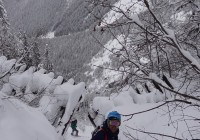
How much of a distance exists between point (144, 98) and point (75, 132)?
15.9 m

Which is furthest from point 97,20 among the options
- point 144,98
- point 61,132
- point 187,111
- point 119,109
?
point 61,132

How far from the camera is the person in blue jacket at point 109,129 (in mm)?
5006

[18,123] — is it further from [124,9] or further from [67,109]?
[67,109]

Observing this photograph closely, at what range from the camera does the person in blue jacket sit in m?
5.01

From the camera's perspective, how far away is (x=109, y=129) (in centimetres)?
507

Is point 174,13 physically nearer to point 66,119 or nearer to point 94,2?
point 94,2

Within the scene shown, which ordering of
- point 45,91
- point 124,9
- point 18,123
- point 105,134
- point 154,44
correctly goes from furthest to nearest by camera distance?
point 45,91 → point 18,123 → point 105,134 → point 154,44 → point 124,9

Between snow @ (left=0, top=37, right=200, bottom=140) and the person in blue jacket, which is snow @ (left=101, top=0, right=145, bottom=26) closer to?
snow @ (left=0, top=37, right=200, bottom=140)

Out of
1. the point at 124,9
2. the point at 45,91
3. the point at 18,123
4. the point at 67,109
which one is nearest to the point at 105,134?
the point at 18,123

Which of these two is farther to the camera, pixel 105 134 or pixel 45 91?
pixel 45 91

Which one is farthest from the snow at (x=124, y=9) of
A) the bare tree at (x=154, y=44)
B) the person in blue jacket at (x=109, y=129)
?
the person in blue jacket at (x=109, y=129)

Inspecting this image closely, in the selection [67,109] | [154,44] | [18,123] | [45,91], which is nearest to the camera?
[154,44]

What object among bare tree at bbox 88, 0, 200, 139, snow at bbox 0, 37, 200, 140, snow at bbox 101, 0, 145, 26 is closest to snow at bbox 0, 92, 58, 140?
snow at bbox 0, 37, 200, 140

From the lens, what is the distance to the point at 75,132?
2483cm
